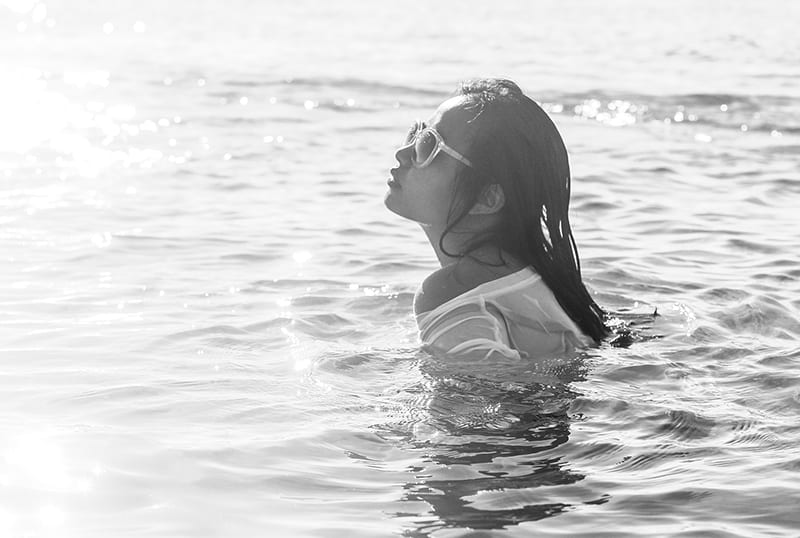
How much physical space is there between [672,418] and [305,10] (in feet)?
75.1

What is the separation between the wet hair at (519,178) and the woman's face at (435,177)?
4 centimetres

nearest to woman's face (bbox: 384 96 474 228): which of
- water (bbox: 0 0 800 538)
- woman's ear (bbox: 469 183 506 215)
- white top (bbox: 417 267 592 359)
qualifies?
woman's ear (bbox: 469 183 506 215)

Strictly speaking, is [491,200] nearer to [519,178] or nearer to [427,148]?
[519,178]

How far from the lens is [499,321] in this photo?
15.9 feet

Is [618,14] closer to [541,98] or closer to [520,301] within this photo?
[541,98]

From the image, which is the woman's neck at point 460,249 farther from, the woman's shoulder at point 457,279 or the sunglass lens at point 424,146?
the sunglass lens at point 424,146

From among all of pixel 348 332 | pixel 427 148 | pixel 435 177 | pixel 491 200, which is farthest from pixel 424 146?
pixel 348 332

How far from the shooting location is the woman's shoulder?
487cm

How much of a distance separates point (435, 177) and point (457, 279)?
1.37ft

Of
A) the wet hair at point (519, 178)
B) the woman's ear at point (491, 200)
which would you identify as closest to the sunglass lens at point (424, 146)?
the wet hair at point (519, 178)

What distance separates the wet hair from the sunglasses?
2.5 inches

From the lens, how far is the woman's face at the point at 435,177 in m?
4.92

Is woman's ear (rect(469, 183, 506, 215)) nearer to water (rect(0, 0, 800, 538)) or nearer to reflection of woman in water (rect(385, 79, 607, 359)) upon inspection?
reflection of woman in water (rect(385, 79, 607, 359))

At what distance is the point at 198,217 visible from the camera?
Result: 28.9 ft
